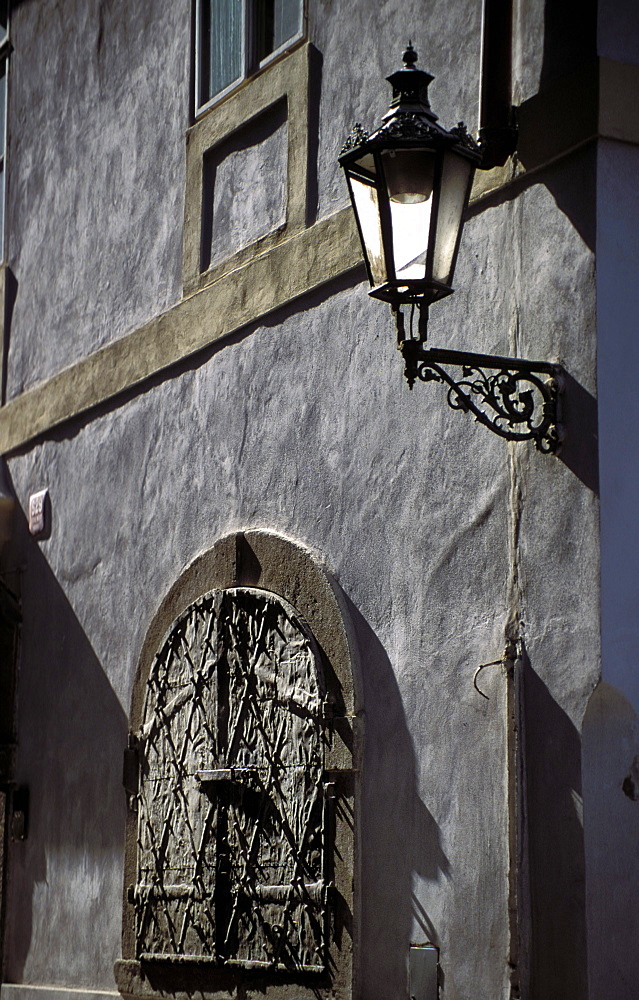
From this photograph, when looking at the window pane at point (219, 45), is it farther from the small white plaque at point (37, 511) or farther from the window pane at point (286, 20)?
the small white plaque at point (37, 511)

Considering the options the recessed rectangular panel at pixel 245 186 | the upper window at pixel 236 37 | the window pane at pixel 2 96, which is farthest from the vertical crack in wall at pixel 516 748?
the window pane at pixel 2 96

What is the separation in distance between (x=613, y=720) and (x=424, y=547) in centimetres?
109

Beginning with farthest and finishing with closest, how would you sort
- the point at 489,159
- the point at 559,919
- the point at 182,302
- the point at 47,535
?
the point at 47,535
the point at 182,302
the point at 489,159
the point at 559,919

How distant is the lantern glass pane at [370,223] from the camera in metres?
4.70

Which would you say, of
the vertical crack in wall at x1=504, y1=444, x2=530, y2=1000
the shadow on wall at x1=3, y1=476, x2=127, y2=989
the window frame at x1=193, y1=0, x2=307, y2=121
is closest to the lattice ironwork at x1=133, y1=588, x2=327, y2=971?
the shadow on wall at x1=3, y1=476, x2=127, y2=989

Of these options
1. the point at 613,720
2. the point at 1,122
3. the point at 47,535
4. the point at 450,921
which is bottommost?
the point at 450,921

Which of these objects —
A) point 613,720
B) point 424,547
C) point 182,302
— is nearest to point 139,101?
point 182,302

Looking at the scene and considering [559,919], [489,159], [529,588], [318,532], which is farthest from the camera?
[318,532]

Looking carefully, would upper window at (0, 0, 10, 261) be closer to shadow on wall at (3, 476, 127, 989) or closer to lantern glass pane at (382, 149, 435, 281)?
shadow on wall at (3, 476, 127, 989)

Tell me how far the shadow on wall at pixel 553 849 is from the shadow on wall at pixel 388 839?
52cm

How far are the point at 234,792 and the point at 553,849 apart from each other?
6.37ft

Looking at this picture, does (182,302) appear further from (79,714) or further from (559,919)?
(559,919)

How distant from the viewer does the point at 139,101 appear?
25.5 ft

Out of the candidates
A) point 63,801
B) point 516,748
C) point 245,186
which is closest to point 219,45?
point 245,186
